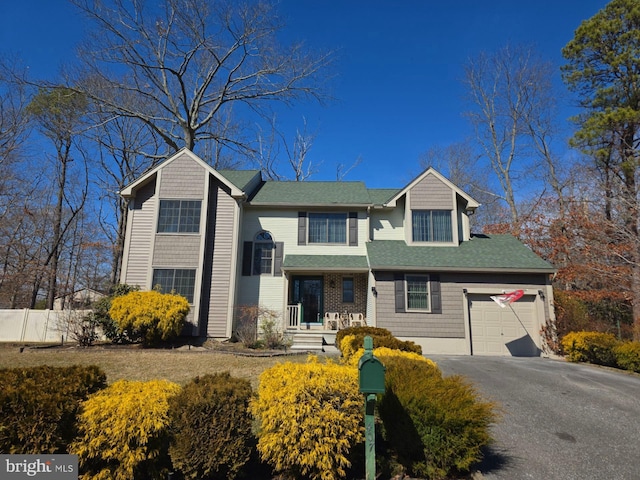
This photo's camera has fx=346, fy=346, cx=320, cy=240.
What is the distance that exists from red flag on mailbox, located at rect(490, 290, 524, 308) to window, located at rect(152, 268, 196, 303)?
11.1 metres

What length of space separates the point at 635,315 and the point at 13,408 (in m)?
19.6

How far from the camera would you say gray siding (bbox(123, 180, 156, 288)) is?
1296 centimetres

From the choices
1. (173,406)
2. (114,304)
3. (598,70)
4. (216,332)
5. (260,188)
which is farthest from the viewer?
(598,70)

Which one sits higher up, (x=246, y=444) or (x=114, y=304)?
(x=114, y=304)

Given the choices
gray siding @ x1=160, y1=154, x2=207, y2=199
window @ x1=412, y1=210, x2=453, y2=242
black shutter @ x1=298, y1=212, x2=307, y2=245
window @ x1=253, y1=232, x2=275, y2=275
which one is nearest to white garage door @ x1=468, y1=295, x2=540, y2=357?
window @ x1=412, y1=210, x2=453, y2=242

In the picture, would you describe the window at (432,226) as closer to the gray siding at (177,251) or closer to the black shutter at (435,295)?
the black shutter at (435,295)

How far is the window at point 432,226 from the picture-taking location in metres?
14.5

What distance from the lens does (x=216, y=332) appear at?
12633 millimetres

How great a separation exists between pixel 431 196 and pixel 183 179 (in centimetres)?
1021

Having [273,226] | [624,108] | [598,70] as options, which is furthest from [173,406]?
[598,70]

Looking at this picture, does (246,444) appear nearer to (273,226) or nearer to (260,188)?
(273,226)

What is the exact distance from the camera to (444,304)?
1256cm

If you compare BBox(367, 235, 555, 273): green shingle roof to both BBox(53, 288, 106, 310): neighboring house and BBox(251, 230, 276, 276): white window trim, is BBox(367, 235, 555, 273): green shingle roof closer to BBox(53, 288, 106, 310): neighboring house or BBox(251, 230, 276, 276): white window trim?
BBox(251, 230, 276, 276): white window trim

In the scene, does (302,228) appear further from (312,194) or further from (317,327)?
(317,327)
